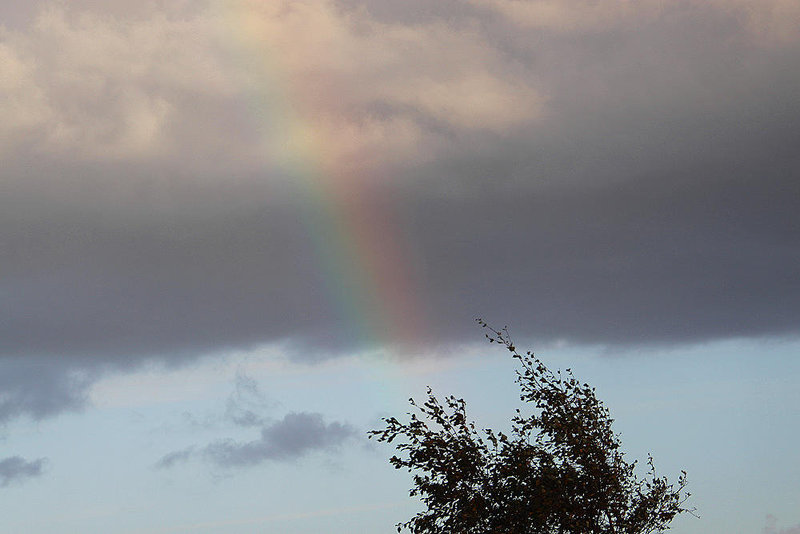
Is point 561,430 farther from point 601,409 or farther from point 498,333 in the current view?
point 498,333

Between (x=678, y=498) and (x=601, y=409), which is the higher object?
(x=601, y=409)

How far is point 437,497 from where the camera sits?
29.9m

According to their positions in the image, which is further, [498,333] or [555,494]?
[498,333]

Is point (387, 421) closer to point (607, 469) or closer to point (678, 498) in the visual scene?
point (607, 469)

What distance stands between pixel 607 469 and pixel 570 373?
11.2ft

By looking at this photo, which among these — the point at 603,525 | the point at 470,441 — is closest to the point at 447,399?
A: the point at 470,441

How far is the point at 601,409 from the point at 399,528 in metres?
6.78

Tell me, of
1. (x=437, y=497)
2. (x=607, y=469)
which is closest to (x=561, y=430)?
(x=607, y=469)

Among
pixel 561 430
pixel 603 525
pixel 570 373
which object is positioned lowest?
pixel 603 525

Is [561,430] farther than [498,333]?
No

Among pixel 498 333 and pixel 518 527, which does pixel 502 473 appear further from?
pixel 498 333

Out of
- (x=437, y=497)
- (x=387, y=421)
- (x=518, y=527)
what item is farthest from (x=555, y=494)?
(x=387, y=421)

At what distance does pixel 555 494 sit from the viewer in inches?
1139

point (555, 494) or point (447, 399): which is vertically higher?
point (447, 399)
